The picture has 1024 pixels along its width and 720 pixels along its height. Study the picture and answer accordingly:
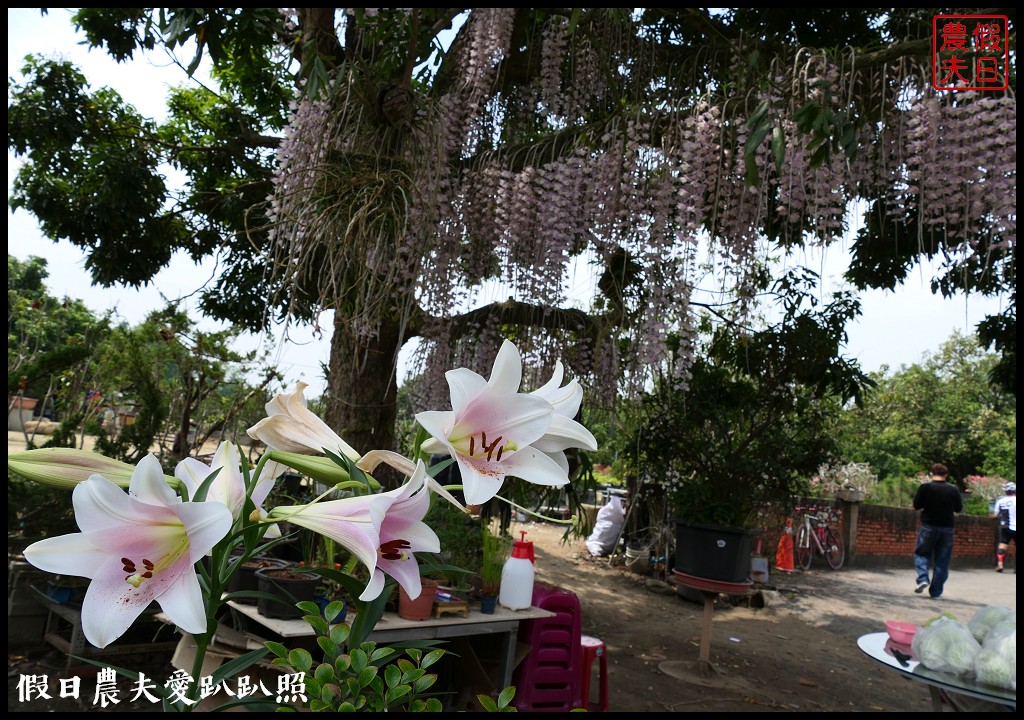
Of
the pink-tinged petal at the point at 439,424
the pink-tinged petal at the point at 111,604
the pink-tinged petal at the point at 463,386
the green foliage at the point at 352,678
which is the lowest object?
the green foliage at the point at 352,678

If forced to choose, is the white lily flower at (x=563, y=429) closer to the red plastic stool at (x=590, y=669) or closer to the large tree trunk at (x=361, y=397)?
the red plastic stool at (x=590, y=669)

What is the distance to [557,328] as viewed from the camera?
409 centimetres

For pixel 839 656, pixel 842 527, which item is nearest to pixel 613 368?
pixel 839 656

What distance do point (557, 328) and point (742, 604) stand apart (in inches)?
160

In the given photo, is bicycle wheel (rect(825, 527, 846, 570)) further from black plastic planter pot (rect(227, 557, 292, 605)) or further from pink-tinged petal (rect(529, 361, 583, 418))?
pink-tinged petal (rect(529, 361, 583, 418))

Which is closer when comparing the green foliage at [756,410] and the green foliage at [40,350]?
the green foliage at [40,350]

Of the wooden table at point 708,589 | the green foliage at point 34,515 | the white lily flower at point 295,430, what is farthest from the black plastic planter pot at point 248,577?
the wooden table at point 708,589

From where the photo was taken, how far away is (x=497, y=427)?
0.67m

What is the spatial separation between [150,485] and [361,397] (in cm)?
319

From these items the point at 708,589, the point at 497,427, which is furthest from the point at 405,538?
the point at 708,589

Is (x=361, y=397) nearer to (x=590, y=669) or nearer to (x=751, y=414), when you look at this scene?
(x=590, y=669)

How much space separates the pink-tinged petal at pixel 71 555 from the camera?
56 cm

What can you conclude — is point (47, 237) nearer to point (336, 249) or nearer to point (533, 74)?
point (336, 249)

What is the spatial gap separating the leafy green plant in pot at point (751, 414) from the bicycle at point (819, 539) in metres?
3.04
